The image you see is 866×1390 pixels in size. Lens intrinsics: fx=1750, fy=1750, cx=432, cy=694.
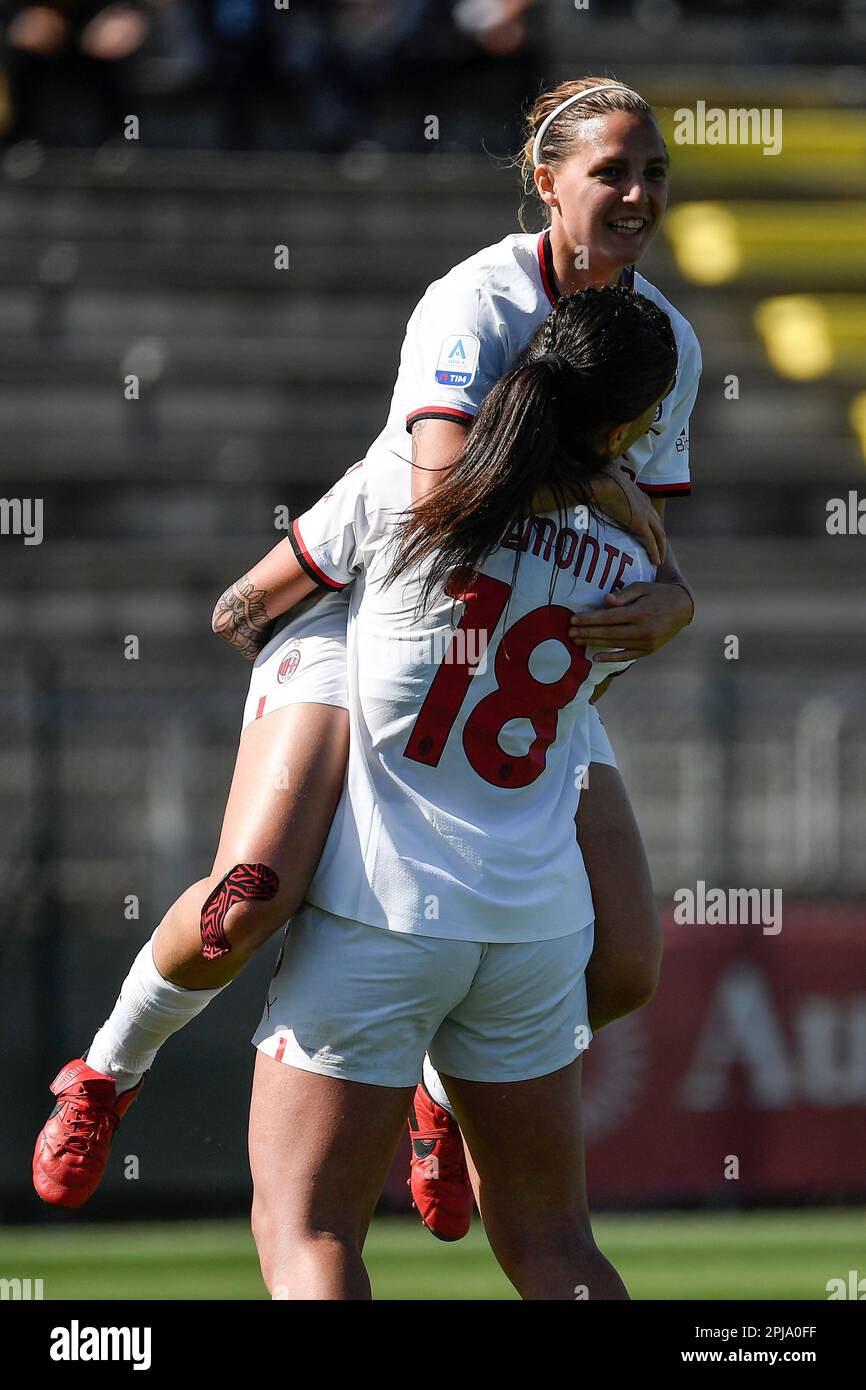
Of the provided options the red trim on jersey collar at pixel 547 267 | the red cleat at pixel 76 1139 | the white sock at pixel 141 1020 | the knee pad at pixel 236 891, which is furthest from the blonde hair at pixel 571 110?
the red cleat at pixel 76 1139

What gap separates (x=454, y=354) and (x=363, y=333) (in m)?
7.43

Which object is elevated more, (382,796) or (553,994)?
(382,796)

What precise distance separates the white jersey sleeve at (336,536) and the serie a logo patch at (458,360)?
0.77 feet

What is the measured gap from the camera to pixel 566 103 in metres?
2.61

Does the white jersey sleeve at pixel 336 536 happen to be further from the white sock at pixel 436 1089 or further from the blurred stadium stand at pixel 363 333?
the blurred stadium stand at pixel 363 333

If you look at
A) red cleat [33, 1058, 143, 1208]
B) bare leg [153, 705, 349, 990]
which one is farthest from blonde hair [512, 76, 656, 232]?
red cleat [33, 1058, 143, 1208]

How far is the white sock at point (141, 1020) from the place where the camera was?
102 inches

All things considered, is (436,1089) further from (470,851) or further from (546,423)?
(546,423)

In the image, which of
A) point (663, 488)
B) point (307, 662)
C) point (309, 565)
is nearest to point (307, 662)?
point (307, 662)

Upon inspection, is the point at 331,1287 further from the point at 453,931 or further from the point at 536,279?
the point at 536,279

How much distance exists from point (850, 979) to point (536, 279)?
13.3 ft

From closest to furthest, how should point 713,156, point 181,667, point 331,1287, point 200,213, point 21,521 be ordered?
point 331,1287 → point 181,667 → point 21,521 → point 200,213 → point 713,156
